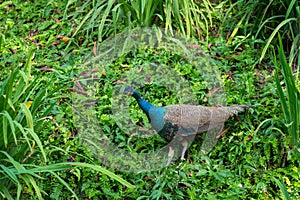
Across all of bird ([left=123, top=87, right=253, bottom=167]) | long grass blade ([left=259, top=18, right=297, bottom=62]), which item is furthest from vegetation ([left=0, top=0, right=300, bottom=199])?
bird ([left=123, top=87, right=253, bottom=167])

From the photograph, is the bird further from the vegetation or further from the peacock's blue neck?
the vegetation

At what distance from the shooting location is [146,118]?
424 centimetres

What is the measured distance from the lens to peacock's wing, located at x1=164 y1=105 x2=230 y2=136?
3.87m

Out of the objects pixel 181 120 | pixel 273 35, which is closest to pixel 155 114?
pixel 181 120

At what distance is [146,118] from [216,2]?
Result: 1748 mm

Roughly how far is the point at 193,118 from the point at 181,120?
0.09 m

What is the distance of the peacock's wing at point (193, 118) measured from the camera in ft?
12.7

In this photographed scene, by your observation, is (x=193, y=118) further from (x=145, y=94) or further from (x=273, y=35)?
(x=273, y=35)

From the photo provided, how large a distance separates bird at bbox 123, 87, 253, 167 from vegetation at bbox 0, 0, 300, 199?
14 centimetres

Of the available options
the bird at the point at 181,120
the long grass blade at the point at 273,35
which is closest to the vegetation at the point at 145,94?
the long grass blade at the point at 273,35

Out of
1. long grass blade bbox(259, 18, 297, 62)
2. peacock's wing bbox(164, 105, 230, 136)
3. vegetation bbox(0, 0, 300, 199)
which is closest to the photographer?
vegetation bbox(0, 0, 300, 199)

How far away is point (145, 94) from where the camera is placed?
4.47m

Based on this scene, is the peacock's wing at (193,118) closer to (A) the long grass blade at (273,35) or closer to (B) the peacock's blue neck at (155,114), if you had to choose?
(B) the peacock's blue neck at (155,114)

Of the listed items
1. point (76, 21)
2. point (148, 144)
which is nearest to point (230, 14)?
point (76, 21)
